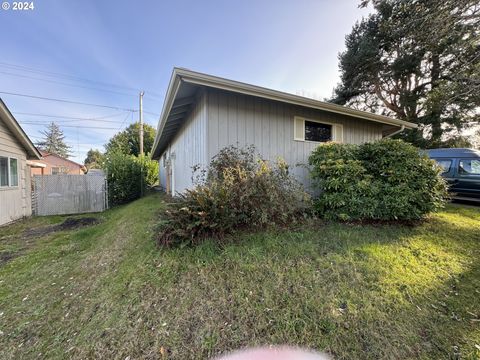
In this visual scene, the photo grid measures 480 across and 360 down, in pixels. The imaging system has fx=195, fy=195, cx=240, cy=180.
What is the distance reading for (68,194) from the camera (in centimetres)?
832

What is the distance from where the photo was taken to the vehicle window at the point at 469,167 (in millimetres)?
7414

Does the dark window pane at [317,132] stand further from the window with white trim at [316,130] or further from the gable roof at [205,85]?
the gable roof at [205,85]

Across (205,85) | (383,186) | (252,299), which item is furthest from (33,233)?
(383,186)

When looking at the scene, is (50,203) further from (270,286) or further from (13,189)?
(270,286)

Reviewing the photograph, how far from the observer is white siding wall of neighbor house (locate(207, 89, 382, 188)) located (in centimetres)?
445

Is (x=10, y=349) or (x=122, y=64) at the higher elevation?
(x=122, y=64)

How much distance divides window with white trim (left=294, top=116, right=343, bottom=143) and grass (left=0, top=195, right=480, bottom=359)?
3016 mm

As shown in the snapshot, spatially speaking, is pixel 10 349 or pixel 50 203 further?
pixel 50 203

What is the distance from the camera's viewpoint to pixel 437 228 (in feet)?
14.5

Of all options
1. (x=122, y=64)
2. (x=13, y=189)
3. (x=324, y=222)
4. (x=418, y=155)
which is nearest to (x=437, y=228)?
(x=418, y=155)

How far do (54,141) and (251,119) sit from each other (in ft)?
203

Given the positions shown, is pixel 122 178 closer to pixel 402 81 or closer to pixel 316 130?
pixel 316 130

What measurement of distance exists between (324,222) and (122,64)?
13009 mm
